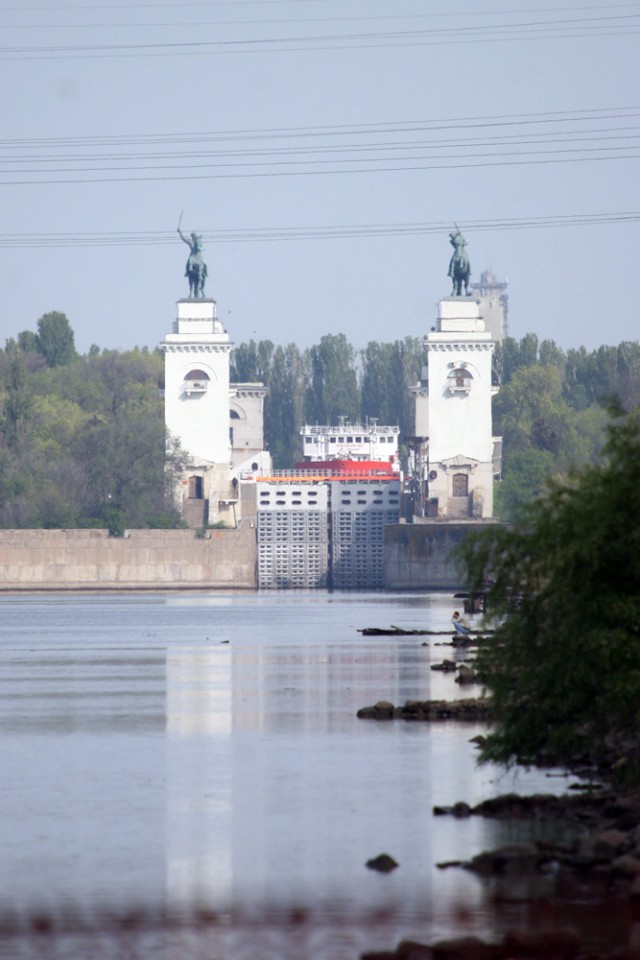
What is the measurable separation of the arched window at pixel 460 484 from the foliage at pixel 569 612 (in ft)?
263

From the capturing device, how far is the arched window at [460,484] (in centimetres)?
9556

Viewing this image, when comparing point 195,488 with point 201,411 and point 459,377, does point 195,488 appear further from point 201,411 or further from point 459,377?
point 459,377

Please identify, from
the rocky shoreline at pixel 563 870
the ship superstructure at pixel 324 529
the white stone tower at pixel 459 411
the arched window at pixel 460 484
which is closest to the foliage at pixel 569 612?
the rocky shoreline at pixel 563 870

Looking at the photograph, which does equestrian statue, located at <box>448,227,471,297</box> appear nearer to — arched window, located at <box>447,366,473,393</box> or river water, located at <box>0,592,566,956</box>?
arched window, located at <box>447,366,473,393</box>

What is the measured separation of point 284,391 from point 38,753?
103m

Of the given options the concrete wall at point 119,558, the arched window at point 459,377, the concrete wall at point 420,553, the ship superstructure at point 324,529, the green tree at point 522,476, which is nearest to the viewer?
the concrete wall at point 420,553

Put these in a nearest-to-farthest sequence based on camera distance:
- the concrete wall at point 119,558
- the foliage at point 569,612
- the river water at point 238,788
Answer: the river water at point 238,788 < the foliage at point 569,612 < the concrete wall at point 119,558

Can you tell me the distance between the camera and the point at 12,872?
13195 mm

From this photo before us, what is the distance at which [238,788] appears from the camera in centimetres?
1714

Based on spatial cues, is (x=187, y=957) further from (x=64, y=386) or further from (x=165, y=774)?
(x=64, y=386)

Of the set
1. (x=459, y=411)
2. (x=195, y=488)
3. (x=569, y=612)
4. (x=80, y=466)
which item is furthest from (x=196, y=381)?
(x=569, y=612)

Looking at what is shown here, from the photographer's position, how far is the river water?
1261 centimetres

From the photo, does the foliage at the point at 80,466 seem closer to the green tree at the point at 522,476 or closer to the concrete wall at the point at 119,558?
the concrete wall at the point at 119,558

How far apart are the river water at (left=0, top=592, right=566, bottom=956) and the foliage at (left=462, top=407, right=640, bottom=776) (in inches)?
38.8
